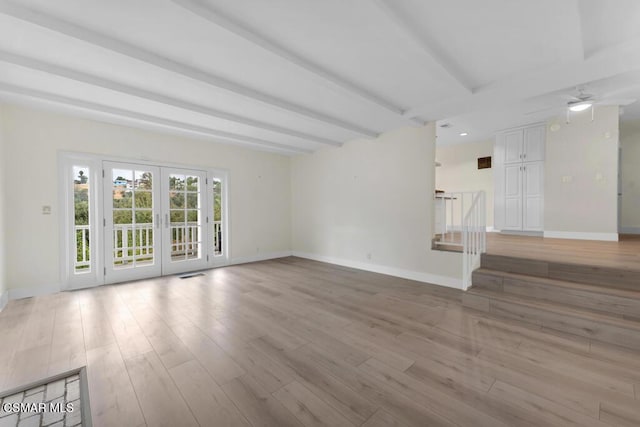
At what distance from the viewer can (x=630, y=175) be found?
18.9 feet

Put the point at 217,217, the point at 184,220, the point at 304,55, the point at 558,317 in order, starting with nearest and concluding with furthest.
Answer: the point at 304,55 → the point at 558,317 → the point at 184,220 → the point at 217,217

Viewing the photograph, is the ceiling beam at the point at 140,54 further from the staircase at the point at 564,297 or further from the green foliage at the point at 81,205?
the staircase at the point at 564,297

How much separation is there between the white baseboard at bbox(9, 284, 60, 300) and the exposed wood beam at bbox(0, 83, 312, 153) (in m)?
2.61

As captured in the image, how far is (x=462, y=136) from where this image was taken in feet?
20.7

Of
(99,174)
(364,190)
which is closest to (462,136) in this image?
(364,190)

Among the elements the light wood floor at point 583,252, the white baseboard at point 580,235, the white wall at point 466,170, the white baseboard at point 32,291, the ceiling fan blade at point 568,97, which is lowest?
the white baseboard at point 32,291

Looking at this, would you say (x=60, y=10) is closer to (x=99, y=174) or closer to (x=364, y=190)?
(x=99, y=174)

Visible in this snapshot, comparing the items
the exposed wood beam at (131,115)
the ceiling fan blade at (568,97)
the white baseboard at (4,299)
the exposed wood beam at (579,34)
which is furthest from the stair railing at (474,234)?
the white baseboard at (4,299)

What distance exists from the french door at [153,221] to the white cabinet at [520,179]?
21.7 ft

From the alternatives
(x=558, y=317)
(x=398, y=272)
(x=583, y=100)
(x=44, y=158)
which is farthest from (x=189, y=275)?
(x=583, y=100)

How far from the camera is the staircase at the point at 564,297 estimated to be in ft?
7.86

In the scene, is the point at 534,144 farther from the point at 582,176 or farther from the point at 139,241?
the point at 139,241

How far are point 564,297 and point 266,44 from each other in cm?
393

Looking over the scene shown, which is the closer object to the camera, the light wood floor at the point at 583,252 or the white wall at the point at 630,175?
the light wood floor at the point at 583,252
